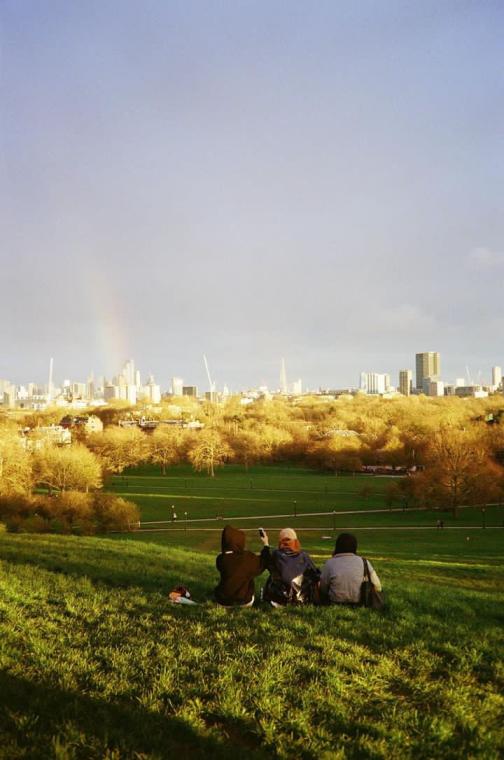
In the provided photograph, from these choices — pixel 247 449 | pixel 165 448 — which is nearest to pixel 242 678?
pixel 165 448

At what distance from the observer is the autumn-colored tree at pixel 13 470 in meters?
48.4

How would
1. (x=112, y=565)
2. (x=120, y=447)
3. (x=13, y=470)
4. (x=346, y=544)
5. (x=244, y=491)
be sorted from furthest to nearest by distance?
(x=120, y=447) → (x=244, y=491) → (x=13, y=470) → (x=112, y=565) → (x=346, y=544)

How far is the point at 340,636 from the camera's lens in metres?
7.07

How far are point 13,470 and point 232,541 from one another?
157ft

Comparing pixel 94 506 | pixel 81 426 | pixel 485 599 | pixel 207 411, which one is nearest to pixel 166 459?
pixel 81 426

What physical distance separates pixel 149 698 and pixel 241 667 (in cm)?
105

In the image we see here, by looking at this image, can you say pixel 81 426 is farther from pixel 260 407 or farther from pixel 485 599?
pixel 485 599

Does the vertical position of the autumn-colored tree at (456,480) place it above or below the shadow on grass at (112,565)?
below

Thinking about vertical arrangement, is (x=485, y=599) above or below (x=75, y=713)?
below

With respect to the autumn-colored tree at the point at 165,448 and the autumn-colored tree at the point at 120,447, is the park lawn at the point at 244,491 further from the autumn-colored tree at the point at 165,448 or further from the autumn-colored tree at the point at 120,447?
the autumn-colored tree at the point at 120,447

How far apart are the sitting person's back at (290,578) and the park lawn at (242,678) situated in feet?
1.64

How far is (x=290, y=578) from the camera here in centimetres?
876

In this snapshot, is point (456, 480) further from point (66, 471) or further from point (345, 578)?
point (345, 578)

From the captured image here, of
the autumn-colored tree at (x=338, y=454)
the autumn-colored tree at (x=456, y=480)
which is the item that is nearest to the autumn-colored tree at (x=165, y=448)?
the autumn-colored tree at (x=338, y=454)
